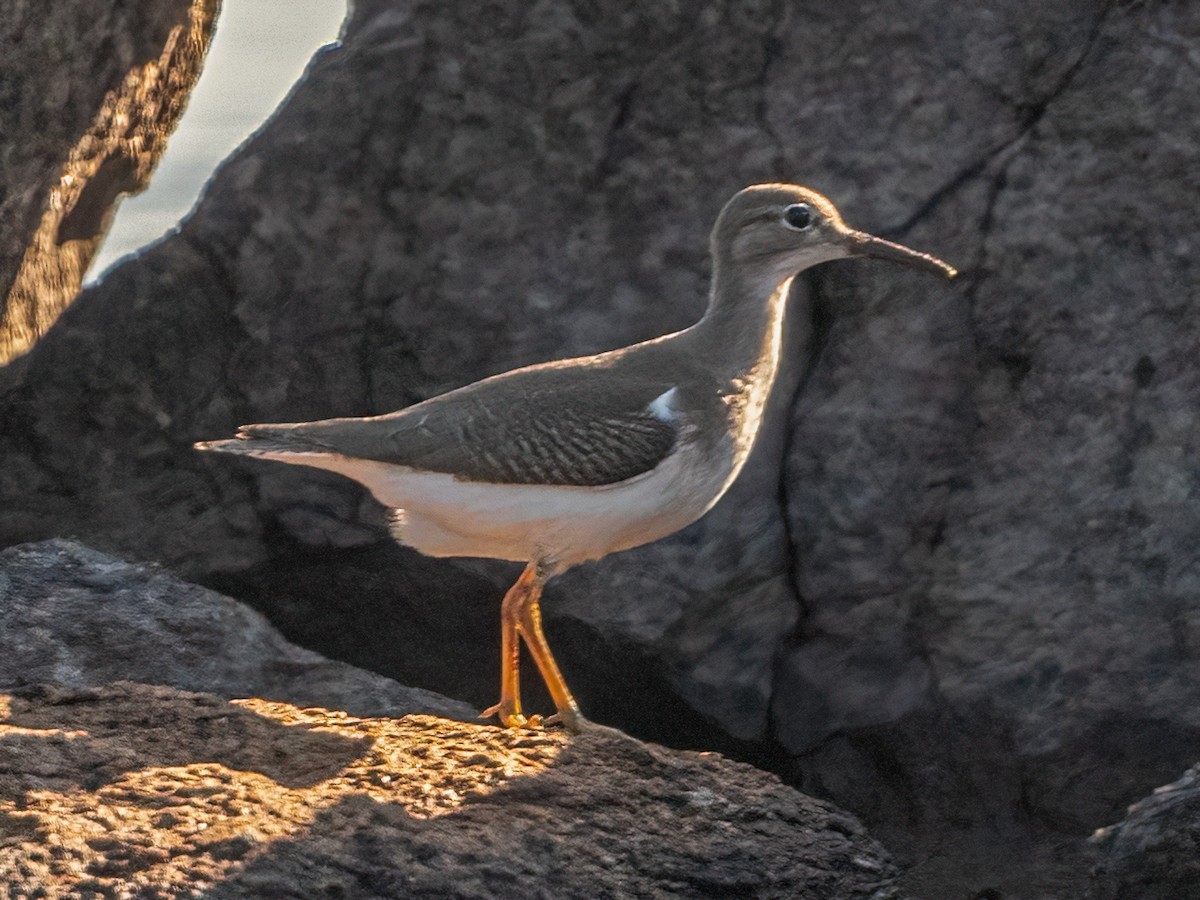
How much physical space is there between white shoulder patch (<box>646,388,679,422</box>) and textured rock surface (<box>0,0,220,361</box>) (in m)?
3.16

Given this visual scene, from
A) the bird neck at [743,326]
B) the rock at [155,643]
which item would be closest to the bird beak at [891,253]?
the bird neck at [743,326]

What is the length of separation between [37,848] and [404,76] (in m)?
4.27

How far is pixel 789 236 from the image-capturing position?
700cm

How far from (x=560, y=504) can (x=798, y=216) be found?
1.57 metres

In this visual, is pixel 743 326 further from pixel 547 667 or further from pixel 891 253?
pixel 547 667

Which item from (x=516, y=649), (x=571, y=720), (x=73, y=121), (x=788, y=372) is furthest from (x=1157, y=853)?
(x=73, y=121)

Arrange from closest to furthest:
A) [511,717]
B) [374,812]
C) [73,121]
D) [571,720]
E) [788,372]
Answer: [374,812] → [571,720] → [511,717] → [788,372] → [73,121]

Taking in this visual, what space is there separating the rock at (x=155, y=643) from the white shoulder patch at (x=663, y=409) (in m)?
1.50

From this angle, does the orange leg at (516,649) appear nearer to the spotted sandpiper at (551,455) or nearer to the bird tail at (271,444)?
the spotted sandpiper at (551,455)

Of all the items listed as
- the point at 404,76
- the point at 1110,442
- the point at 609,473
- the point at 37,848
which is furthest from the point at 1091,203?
the point at 37,848

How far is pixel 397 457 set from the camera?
21.5 feet

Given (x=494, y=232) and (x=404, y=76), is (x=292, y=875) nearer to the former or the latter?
(x=494, y=232)

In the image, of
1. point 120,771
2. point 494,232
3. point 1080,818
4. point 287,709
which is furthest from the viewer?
point 494,232

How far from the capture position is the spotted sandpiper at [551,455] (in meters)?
6.54
